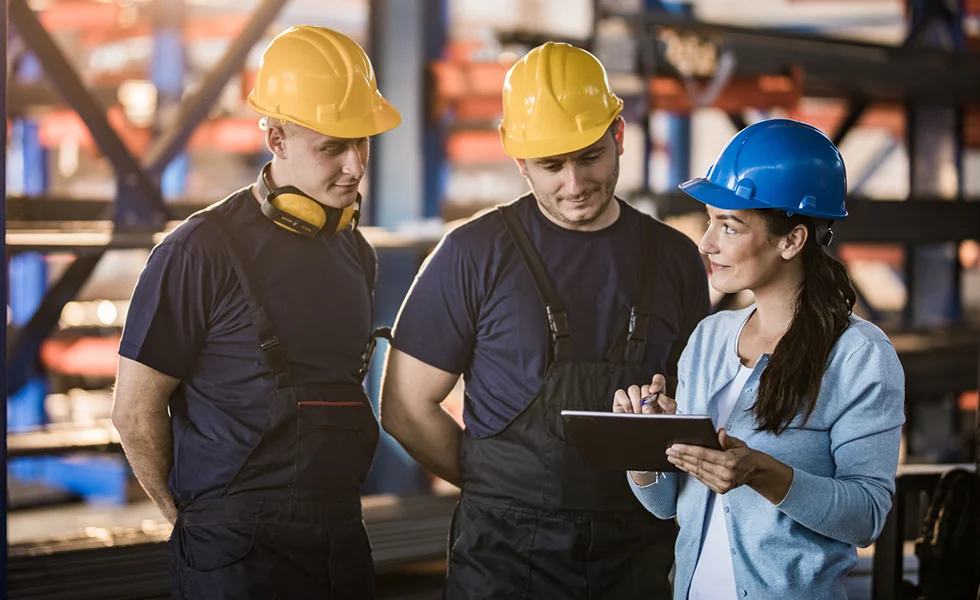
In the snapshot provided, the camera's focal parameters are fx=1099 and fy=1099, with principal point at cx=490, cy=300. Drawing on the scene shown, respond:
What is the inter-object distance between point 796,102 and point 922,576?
12.3 feet

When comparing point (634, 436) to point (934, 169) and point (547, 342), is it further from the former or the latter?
point (934, 169)

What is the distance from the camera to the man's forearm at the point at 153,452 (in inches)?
91.0

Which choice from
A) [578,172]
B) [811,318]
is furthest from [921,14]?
[811,318]

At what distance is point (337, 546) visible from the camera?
2.39 meters

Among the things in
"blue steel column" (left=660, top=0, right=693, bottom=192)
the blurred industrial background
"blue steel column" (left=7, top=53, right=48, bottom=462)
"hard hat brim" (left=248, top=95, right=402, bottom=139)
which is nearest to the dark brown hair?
"hard hat brim" (left=248, top=95, right=402, bottom=139)

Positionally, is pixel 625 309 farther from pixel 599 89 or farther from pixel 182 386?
pixel 182 386

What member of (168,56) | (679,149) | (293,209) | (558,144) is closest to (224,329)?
(293,209)

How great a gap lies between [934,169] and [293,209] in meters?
5.98

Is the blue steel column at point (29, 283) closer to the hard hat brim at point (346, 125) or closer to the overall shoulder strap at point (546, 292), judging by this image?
the hard hat brim at point (346, 125)

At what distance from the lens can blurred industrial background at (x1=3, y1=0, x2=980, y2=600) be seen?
3.67m

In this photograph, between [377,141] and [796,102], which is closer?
[377,141]

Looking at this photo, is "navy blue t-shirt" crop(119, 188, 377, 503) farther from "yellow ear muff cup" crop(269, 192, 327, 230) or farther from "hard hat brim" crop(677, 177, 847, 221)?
"hard hat brim" crop(677, 177, 847, 221)

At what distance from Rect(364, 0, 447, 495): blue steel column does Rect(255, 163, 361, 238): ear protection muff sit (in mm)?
2354

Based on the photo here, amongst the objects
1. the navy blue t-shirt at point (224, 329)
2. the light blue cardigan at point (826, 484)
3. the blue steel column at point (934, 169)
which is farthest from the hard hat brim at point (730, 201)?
the blue steel column at point (934, 169)
